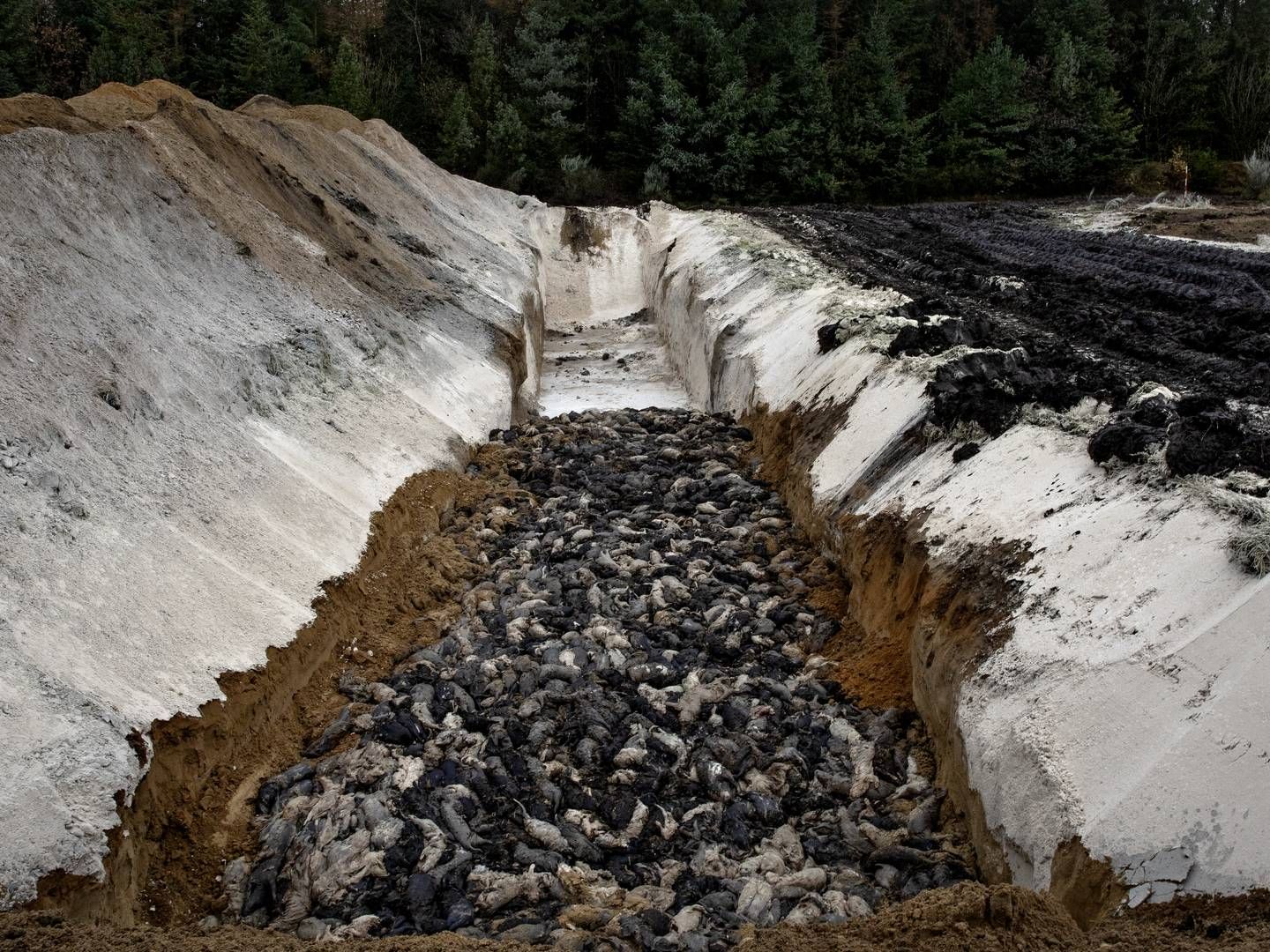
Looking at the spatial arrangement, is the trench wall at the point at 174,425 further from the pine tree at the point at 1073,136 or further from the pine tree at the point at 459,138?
the pine tree at the point at 1073,136

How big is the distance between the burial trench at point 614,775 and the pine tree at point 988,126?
1160 inches

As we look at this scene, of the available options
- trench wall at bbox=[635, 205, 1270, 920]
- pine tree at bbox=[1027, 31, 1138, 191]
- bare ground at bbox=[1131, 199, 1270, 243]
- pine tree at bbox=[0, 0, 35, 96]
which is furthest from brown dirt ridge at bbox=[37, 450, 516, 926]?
pine tree at bbox=[0, 0, 35, 96]

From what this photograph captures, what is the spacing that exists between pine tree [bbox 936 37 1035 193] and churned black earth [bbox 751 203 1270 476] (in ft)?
50.5

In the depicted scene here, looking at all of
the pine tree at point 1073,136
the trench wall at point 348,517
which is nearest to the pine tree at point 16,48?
the trench wall at point 348,517

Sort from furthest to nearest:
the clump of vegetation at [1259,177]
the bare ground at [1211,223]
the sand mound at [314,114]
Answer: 1. the clump of vegetation at [1259,177]
2. the sand mound at [314,114]
3. the bare ground at [1211,223]

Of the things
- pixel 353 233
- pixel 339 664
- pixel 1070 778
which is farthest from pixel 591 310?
pixel 1070 778

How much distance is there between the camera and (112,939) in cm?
355

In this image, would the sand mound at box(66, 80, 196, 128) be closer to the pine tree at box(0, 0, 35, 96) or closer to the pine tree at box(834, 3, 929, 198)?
Answer: the pine tree at box(0, 0, 35, 96)

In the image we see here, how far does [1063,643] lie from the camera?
16.2 ft

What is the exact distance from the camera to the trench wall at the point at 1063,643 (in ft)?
12.7

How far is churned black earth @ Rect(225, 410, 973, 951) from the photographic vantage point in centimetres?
474

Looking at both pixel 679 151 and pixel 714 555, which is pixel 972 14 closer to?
pixel 679 151

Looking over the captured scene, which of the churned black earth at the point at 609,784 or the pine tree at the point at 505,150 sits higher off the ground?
the pine tree at the point at 505,150

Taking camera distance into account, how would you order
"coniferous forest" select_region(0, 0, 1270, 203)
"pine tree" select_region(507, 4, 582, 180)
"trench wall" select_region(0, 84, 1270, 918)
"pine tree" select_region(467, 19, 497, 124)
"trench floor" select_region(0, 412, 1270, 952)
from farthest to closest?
"pine tree" select_region(467, 19, 497, 124)
"pine tree" select_region(507, 4, 582, 180)
"coniferous forest" select_region(0, 0, 1270, 203)
"trench wall" select_region(0, 84, 1270, 918)
"trench floor" select_region(0, 412, 1270, 952)
